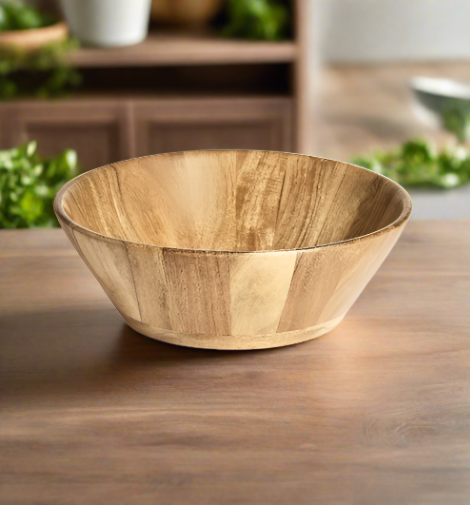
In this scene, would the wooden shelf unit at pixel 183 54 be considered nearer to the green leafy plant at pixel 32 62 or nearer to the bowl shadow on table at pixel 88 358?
the green leafy plant at pixel 32 62

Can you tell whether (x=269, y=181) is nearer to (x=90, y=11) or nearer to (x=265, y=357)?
(x=265, y=357)

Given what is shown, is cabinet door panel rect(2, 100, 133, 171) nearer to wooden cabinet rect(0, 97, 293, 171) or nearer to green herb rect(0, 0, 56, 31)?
wooden cabinet rect(0, 97, 293, 171)

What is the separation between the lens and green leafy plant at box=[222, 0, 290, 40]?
2.19 metres

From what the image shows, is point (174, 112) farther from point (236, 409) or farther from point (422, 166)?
point (236, 409)

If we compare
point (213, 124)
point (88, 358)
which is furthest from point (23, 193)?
point (213, 124)

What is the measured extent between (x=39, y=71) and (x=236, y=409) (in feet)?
7.31

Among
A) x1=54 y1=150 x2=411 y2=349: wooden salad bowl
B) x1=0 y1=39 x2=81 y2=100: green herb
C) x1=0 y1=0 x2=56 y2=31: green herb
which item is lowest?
x1=0 y1=39 x2=81 y2=100: green herb

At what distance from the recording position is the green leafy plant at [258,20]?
219 centimetres

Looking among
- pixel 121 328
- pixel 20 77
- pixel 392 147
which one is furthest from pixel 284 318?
pixel 392 147

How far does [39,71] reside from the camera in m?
2.47

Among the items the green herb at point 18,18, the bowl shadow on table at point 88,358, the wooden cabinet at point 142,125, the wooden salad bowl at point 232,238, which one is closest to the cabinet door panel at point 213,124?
the wooden cabinet at point 142,125

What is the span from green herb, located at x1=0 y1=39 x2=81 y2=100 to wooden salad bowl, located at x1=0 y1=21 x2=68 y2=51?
0.01 meters

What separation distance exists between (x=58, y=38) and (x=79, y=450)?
1.93 meters

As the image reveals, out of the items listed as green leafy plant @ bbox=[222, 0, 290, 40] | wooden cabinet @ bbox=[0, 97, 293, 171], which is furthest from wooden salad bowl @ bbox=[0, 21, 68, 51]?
green leafy plant @ bbox=[222, 0, 290, 40]
